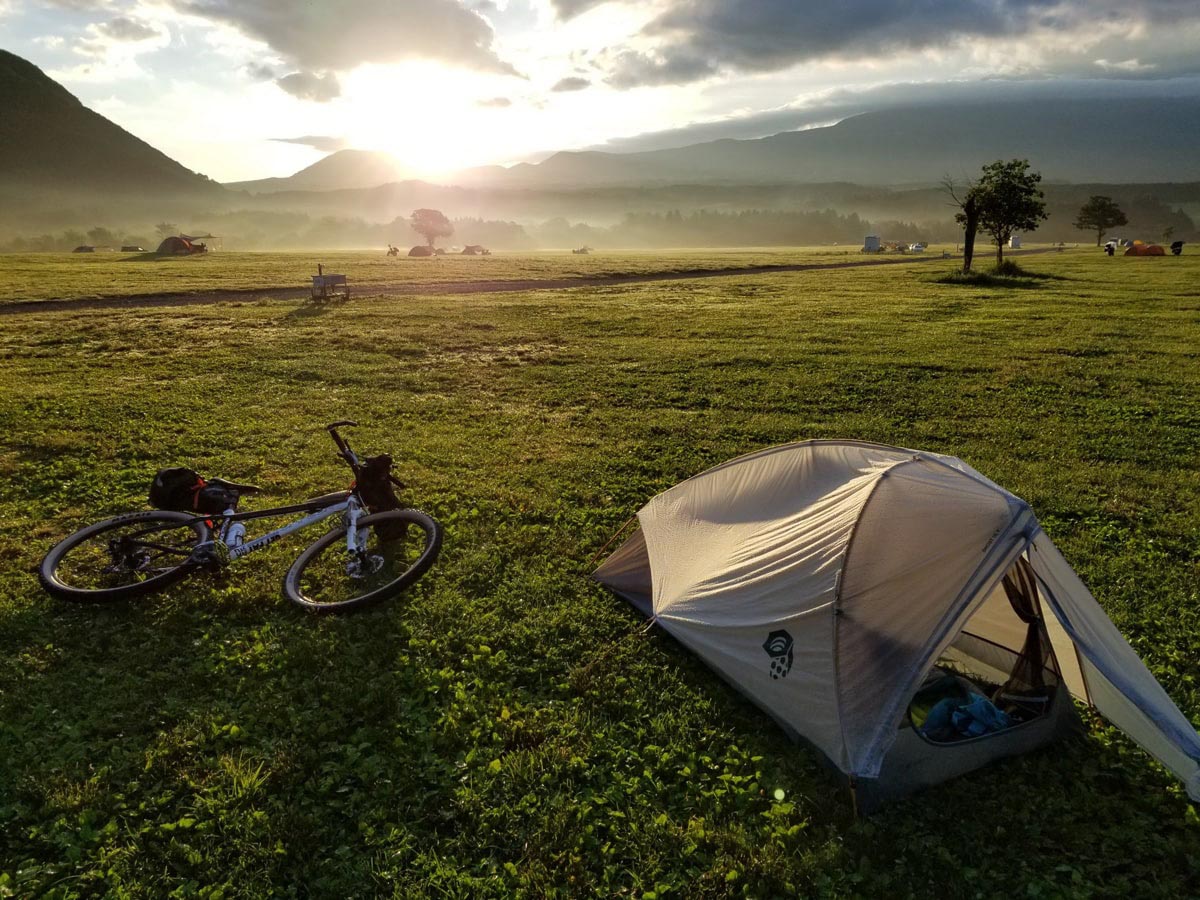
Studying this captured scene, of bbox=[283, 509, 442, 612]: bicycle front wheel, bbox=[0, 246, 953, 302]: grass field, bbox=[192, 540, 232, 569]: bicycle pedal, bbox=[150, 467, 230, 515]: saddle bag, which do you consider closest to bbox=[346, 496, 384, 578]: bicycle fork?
bbox=[283, 509, 442, 612]: bicycle front wheel

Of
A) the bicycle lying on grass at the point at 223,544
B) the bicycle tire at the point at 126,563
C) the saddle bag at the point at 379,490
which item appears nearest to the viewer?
the bicycle tire at the point at 126,563

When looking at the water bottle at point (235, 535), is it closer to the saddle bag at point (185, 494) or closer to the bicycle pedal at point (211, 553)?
the bicycle pedal at point (211, 553)

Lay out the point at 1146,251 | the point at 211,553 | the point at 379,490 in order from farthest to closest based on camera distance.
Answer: the point at 1146,251
the point at 379,490
the point at 211,553

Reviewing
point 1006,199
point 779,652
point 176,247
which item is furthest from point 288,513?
point 176,247

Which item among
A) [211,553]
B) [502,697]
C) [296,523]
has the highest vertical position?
[296,523]

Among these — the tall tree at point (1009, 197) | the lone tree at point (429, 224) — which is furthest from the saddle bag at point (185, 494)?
the lone tree at point (429, 224)

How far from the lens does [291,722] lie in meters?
6.39

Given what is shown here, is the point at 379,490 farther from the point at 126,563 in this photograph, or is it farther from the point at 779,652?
the point at 779,652

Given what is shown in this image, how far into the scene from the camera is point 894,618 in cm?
585

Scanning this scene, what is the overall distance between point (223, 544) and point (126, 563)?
1.20 metres

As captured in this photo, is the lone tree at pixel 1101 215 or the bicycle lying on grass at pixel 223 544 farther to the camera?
the lone tree at pixel 1101 215

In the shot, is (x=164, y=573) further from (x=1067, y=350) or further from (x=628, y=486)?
(x=1067, y=350)

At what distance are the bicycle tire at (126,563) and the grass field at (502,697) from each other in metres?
0.27

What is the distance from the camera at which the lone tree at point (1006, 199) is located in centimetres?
4616
